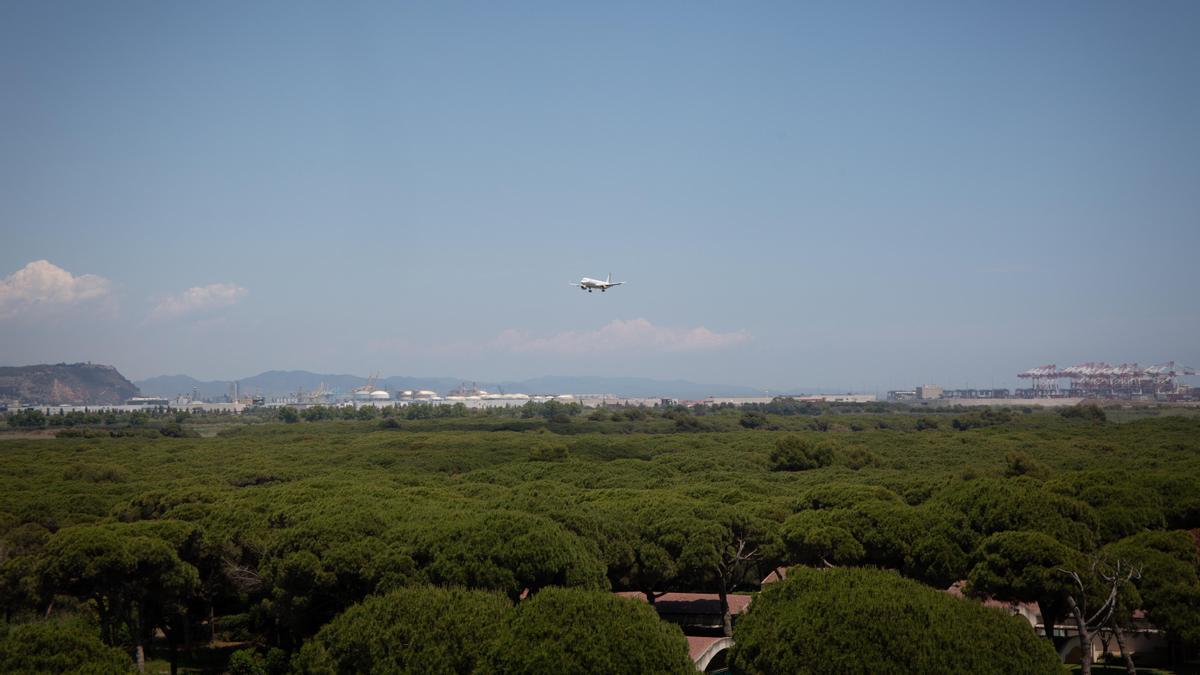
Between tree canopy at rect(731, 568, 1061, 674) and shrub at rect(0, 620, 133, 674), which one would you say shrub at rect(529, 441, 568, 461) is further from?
shrub at rect(0, 620, 133, 674)

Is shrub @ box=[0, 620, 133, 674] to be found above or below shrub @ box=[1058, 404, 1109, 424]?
below

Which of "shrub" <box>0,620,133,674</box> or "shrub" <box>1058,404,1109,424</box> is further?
"shrub" <box>1058,404,1109,424</box>

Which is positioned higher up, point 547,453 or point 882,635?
point 547,453

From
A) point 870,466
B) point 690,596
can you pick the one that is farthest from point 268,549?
point 870,466

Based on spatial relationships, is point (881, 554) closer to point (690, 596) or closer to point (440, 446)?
point (690, 596)

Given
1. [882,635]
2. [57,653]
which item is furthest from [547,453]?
[882,635]

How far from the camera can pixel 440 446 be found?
71250 millimetres

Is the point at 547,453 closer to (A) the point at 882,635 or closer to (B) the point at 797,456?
(B) the point at 797,456

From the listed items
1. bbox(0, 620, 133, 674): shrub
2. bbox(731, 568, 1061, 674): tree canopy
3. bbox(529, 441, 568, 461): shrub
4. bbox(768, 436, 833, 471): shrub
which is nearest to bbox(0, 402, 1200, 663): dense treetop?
bbox(0, 620, 133, 674): shrub

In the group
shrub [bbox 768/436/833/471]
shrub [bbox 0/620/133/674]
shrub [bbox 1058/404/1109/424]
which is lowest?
shrub [bbox 0/620/133/674]

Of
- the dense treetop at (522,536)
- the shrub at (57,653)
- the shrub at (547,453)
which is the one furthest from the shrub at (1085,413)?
the shrub at (57,653)

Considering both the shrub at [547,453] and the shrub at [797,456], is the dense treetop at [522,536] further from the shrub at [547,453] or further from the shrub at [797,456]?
the shrub at [547,453]

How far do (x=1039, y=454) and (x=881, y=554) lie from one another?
34.3 metres

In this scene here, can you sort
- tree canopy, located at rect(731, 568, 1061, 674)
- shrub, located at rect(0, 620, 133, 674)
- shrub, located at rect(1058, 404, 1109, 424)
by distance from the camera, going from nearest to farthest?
tree canopy, located at rect(731, 568, 1061, 674) → shrub, located at rect(0, 620, 133, 674) → shrub, located at rect(1058, 404, 1109, 424)
